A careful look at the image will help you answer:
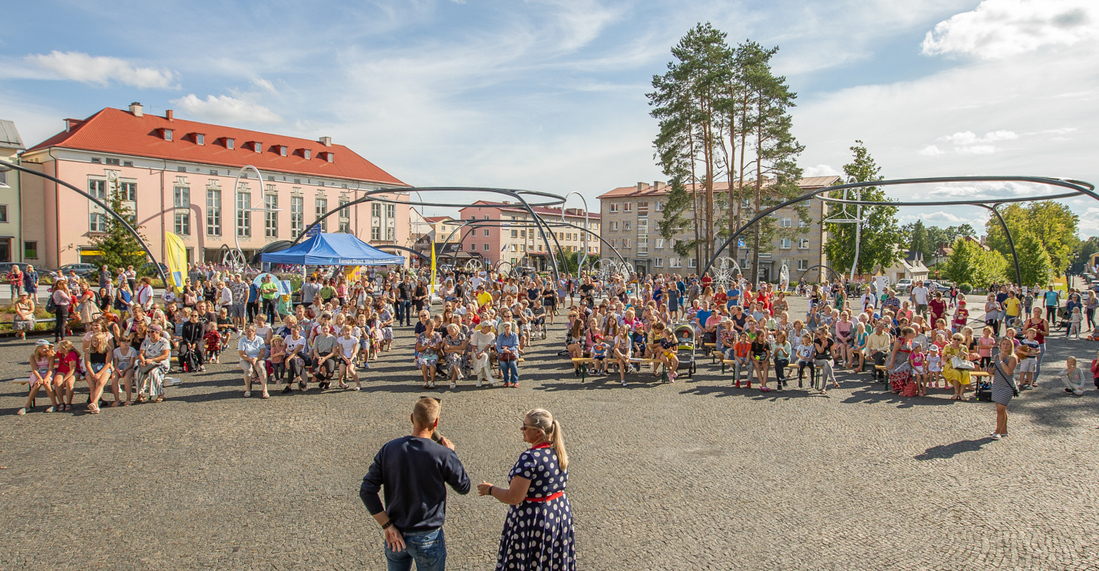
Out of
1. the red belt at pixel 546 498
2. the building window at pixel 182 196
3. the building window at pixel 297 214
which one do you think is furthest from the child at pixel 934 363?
the building window at pixel 297 214

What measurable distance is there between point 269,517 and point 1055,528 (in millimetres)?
7207

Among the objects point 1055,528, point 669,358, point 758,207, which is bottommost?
point 1055,528

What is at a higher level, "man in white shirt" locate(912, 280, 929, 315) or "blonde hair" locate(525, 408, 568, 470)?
"man in white shirt" locate(912, 280, 929, 315)

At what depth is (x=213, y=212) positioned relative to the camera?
5834cm

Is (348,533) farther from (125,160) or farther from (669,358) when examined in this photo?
(125,160)

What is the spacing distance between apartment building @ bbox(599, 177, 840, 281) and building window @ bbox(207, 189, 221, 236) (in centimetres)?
4246

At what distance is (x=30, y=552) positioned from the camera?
5.13 metres

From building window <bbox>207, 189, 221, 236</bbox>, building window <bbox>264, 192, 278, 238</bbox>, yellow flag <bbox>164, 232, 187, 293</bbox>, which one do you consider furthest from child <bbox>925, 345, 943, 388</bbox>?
building window <bbox>264, 192, 278, 238</bbox>

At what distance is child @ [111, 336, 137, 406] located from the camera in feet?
32.9

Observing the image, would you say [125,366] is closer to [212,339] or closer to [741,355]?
[212,339]

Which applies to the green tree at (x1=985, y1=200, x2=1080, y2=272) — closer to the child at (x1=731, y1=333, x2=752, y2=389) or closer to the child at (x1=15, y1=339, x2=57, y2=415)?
the child at (x1=731, y1=333, x2=752, y2=389)

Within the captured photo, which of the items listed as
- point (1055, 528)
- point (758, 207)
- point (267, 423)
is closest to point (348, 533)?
point (267, 423)

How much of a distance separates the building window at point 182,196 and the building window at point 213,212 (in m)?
1.69

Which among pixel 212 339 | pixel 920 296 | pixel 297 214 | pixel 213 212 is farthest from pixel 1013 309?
pixel 297 214
